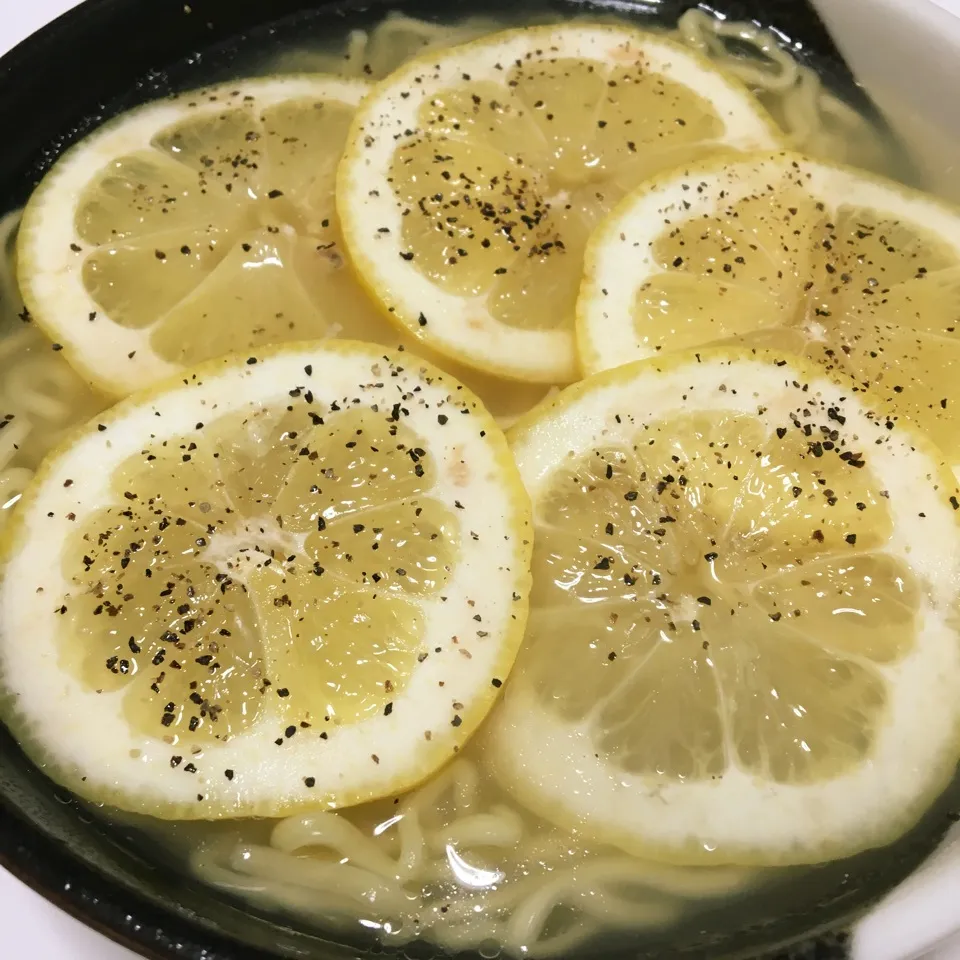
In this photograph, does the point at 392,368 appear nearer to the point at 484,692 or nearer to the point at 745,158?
the point at 484,692

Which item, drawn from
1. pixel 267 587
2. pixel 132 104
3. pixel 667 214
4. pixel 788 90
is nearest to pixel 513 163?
pixel 667 214

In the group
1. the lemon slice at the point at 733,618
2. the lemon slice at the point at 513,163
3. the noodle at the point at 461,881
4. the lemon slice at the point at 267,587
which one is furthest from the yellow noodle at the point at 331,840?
the lemon slice at the point at 513,163

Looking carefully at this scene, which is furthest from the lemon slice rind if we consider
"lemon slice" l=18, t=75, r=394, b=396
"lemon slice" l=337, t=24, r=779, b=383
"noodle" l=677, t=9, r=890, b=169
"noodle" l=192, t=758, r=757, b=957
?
"noodle" l=192, t=758, r=757, b=957

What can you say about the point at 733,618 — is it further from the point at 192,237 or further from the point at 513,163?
the point at 192,237

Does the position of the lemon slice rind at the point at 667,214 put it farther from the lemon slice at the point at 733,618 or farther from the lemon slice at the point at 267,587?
the lemon slice at the point at 267,587

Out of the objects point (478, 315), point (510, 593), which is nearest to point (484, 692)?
point (510, 593)
